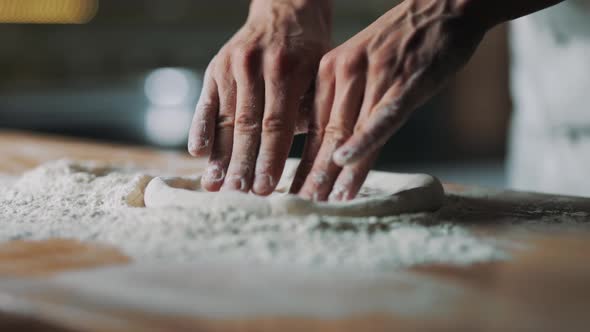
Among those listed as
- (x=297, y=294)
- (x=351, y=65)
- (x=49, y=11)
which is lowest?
(x=297, y=294)

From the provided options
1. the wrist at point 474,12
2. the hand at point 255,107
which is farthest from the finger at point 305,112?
the wrist at point 474,12

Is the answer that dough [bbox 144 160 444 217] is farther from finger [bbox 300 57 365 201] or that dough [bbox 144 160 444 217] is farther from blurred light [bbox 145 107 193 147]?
blurred light [bbox 145 107 193 147]

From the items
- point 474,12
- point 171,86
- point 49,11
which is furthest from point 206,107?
point 49,11

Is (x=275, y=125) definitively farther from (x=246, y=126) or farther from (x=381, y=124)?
(x=381, y=124)

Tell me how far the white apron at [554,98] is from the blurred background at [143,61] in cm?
177

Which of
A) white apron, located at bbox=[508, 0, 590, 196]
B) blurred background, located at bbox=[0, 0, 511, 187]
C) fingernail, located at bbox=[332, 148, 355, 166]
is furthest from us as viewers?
blurred background, located at bbox=[0, 0, 511, 187]

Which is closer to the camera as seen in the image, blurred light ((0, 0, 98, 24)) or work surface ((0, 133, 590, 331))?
work surface ((0, 133, 590, 331))

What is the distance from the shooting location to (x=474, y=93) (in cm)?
438

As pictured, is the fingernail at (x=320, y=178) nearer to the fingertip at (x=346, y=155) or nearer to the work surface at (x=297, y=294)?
the fingertip at (x=346, y=155)

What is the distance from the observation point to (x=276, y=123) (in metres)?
0.80

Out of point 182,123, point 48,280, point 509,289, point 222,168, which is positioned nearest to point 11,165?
point 222,168

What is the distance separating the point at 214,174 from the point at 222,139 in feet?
0.17

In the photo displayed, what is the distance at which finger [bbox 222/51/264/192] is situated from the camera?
2.57ft

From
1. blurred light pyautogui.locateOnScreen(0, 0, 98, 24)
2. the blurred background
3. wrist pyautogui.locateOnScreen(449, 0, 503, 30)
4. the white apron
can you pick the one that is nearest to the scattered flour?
wrist pyautogui.locateOnScreen(449, 0, 503, 30)
